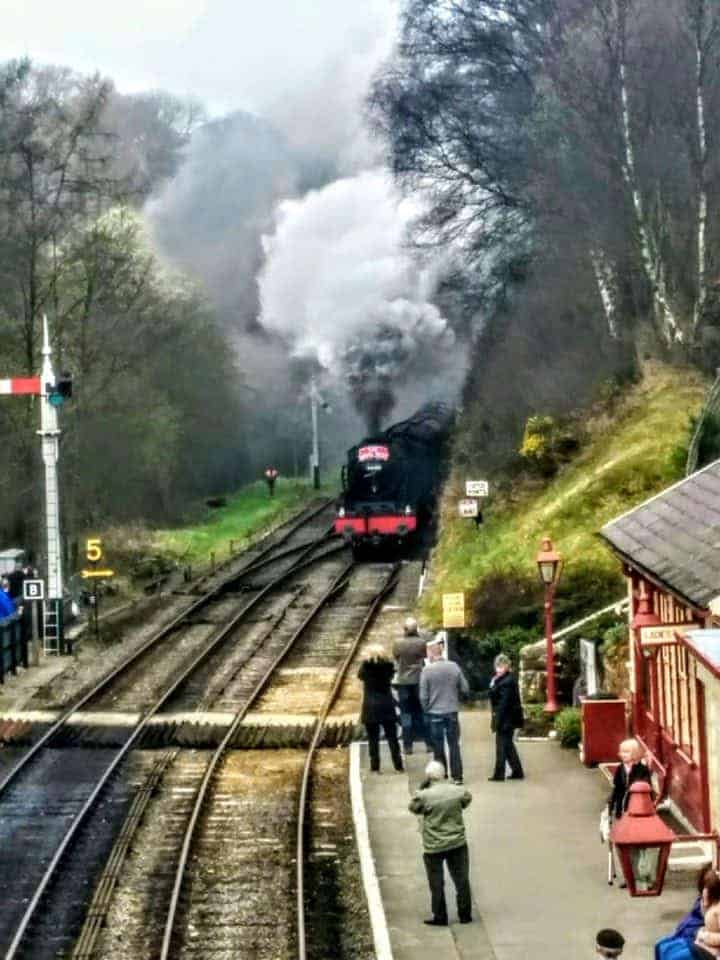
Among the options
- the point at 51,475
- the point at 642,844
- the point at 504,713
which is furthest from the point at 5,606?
the point at 642,844

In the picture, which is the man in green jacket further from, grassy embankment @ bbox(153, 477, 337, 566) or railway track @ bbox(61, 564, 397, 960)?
grassy embankment @ bbox(153, 477, 337, 566)

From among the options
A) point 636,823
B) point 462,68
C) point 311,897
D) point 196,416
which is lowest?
point 311,897

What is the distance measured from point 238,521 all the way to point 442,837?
39774 millimetres

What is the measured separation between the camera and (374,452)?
1485 inches

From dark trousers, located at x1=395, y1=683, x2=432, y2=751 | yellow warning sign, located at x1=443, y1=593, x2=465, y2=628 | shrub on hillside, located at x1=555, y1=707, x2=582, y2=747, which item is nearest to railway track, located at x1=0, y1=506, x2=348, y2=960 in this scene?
dark trousers, located at x1=395, y1=683, x2=432, y2=751

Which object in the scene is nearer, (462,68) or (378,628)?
(378,628)

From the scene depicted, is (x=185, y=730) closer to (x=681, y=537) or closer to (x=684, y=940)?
(x=681, y=537)

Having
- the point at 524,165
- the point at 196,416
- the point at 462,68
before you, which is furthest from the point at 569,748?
the point at 196,416

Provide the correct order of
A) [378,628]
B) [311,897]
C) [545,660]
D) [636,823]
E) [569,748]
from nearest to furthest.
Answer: [636,823] → [311,897] → [569,748] → [545,660] → [378,628]

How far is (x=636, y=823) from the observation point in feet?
26.6

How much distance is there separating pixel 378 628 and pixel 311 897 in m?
14.4

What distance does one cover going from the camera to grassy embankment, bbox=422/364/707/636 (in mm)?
23078

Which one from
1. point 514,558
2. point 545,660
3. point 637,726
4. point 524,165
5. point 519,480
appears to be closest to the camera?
point 637,726

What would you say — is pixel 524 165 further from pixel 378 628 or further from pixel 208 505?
pixel 208 505
